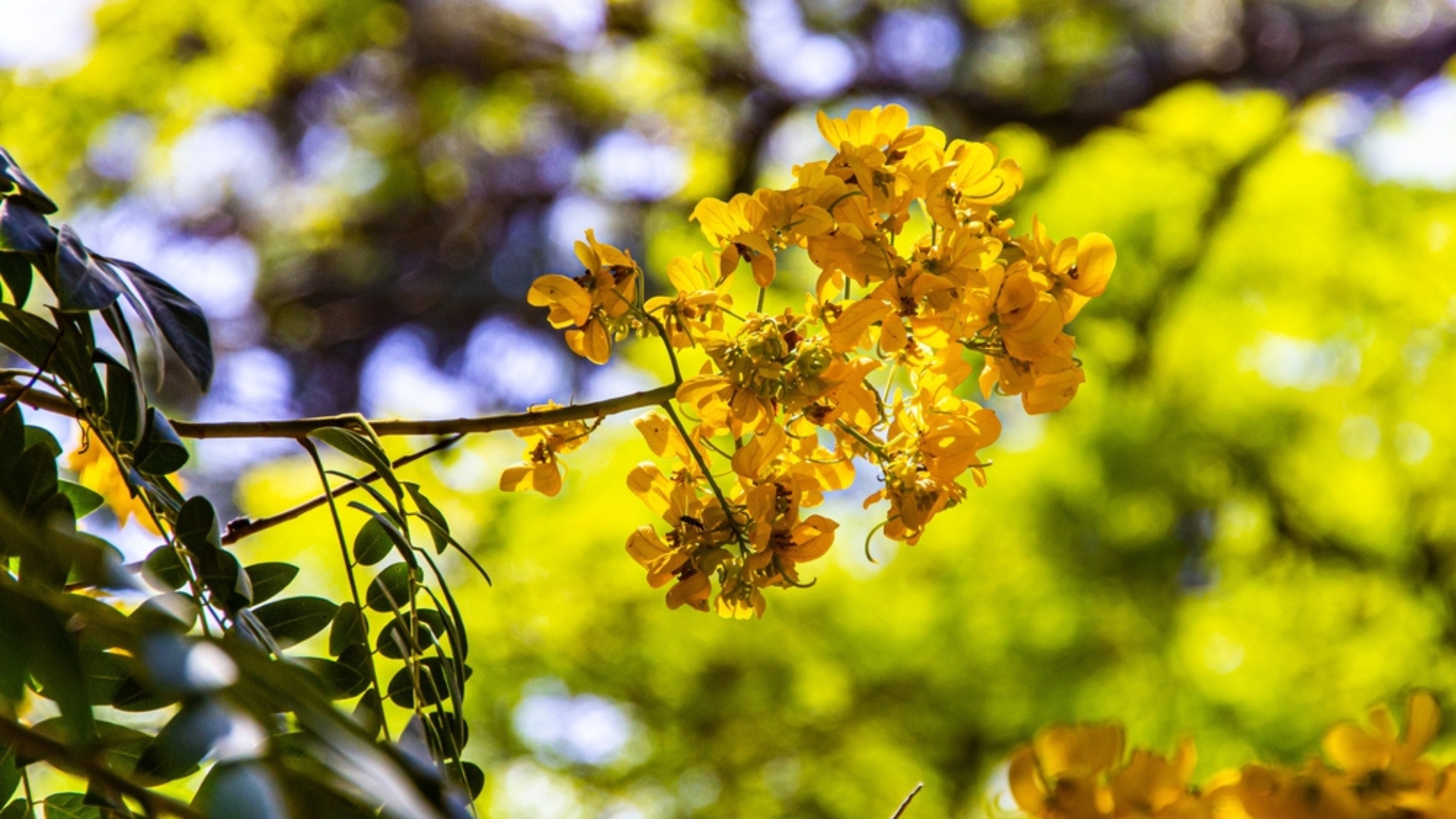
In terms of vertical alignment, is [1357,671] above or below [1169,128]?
below

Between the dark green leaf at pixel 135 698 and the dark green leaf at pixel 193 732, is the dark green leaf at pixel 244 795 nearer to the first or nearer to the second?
the dark green leaf at pixel 193 732

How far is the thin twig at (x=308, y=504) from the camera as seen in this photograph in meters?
0.34

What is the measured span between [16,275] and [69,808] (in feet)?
0.58

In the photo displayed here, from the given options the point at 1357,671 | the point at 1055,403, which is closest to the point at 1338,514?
the point at 1357,671

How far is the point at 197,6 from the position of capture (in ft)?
8.86

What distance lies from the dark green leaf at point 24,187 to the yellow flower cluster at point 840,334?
0.49 feet

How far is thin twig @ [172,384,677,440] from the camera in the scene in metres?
0.34

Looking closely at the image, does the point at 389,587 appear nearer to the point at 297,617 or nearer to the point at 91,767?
the point at 297,617

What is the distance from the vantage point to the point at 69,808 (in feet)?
1.22

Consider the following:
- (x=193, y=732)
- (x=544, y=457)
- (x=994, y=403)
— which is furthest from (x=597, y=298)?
(x=994, y=403)

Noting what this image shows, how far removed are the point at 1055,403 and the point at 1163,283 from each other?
2.19 meters

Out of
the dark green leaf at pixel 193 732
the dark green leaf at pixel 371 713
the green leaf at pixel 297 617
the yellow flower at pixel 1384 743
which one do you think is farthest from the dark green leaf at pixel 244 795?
the yellow flower at pixel 1384 743

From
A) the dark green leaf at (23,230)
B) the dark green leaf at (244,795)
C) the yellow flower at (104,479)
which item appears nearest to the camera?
the dark green leaf at (244,795)

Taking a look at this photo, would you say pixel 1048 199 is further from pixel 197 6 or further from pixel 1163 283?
pixel 197 6
